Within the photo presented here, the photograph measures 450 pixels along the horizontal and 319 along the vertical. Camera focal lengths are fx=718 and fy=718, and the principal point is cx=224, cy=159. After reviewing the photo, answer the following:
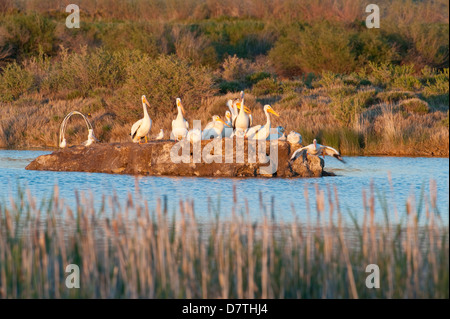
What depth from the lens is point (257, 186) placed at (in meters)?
12.0

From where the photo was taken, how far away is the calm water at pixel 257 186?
10.1 metres

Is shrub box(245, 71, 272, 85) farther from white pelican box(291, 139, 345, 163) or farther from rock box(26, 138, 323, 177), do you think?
white pelican box(291, 139, 345, 163)

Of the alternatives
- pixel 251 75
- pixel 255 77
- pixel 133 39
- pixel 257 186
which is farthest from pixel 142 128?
pixel 133 39

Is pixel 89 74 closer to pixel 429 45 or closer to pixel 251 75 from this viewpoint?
pixel 251 75

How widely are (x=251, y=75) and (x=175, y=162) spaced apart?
15.3m

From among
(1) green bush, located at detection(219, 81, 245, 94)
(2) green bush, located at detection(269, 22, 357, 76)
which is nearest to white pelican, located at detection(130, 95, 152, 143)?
(1) green bush, located at detection(219, 81, 245, 94)

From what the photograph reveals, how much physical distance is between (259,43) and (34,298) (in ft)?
110

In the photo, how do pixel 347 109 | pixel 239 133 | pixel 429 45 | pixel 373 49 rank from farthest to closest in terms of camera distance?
pixel 429 45
pixel 373 49
pixel 347 109
pixel 239 133

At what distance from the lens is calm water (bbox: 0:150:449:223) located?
10.1m

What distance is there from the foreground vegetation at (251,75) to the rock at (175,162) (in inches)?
165

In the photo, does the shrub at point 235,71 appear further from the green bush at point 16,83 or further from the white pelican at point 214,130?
the white pelican at point 214,130
